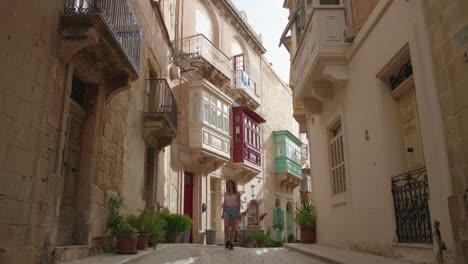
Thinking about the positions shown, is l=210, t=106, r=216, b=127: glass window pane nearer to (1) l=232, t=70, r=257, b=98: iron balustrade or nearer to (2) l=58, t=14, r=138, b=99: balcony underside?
(1) l=232, t=70, r=257, b=98: iron balustrade

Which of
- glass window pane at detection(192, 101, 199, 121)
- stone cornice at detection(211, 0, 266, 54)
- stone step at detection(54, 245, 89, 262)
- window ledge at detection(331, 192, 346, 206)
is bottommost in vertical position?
stone step at detection(54, 245, 89, 262)

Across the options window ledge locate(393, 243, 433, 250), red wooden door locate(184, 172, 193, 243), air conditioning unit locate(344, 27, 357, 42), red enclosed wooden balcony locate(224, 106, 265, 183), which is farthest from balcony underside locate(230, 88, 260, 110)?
window ledge locate(393, 243, 433, 250)

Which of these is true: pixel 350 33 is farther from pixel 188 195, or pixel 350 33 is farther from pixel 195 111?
pixel 188 195

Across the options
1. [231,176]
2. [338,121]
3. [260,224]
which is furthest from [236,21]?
[338,121]

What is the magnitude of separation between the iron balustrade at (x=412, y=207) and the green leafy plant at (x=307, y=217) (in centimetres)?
572

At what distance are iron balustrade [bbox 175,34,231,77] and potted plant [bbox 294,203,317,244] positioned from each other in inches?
346

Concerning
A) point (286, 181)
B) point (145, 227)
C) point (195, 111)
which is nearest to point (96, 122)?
point (145, 227)

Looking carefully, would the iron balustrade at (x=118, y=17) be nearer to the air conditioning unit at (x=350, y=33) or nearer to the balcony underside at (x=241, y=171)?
the air conditioning unit at (x=350, y=33)

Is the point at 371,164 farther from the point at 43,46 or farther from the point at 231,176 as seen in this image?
the point at 231,176

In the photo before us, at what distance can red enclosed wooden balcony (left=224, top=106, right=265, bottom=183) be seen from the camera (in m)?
22.2

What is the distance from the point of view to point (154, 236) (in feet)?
29.6

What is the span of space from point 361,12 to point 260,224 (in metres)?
17.8

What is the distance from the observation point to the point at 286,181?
94.5ft

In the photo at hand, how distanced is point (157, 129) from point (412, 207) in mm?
6880
